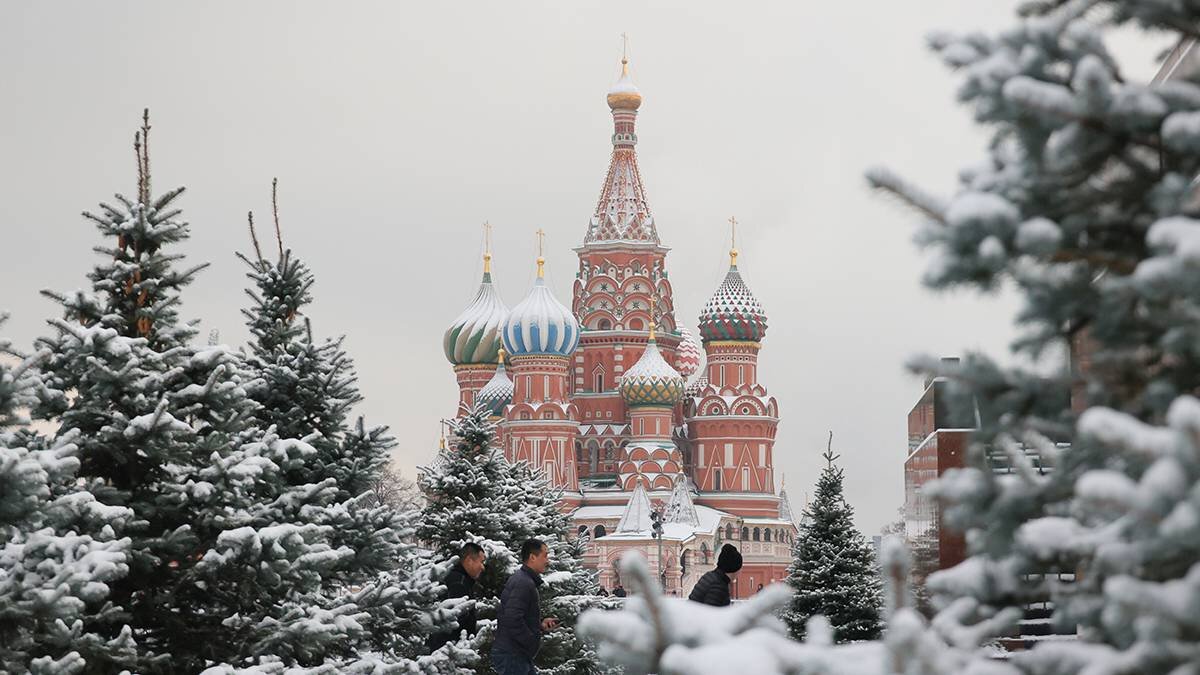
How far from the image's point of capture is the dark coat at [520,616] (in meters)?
10.3

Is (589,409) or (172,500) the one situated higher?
(589,409)

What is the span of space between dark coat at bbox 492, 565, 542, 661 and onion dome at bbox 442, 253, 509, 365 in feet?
258

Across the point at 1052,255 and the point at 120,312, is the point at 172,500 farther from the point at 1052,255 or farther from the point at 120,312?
the point at 1052,255

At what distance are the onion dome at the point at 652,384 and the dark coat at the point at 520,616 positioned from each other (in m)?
70.8

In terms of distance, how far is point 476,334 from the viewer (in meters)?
90.3

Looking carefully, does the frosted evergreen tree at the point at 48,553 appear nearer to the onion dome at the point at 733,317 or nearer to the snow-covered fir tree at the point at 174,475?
the snow-covered fir tree at the point at 174,475

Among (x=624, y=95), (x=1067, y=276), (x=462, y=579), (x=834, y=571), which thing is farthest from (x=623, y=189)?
(x=1067, y=276)

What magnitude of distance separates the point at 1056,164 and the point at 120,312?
6.07m

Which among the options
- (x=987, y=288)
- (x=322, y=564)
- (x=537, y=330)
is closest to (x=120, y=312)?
(x=322, y=564)

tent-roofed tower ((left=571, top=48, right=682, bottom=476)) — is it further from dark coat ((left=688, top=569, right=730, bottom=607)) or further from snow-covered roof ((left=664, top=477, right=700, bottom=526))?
dark coat ((left=688, top=569, right=730, bottom=607))

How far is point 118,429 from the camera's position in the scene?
7.93 meters

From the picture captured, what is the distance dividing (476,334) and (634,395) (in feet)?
37.8

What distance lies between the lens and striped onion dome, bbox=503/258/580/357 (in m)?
82.1

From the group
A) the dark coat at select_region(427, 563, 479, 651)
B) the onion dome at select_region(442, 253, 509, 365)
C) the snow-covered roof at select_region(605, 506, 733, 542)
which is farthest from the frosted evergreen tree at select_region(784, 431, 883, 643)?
the onion dome at select_region(442, 253, 509, 365)
